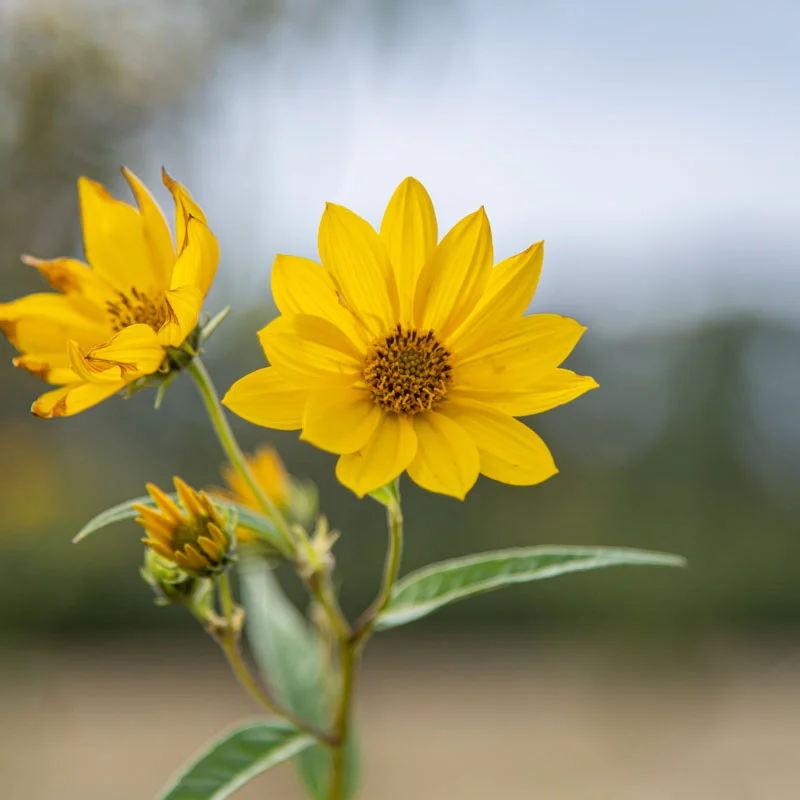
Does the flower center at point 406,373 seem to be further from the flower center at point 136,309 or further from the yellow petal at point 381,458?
the flower center at point 136,309

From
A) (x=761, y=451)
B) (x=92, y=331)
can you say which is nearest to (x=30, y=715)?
(x=92, y=331)

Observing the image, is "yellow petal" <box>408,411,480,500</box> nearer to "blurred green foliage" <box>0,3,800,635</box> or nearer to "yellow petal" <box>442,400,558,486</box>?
"yellow petal" <box>442,400,558,486</box>

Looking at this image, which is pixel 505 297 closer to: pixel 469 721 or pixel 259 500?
pixel 259 500

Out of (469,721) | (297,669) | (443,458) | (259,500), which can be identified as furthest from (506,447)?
(469,721)

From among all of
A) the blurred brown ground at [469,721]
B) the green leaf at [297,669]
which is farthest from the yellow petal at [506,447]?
the blurred brown ground at [469,721]

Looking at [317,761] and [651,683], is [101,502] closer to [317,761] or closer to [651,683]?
[651,683]
